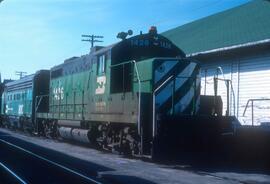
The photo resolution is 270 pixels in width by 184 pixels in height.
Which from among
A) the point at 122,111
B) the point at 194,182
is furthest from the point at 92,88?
the point at 194,182

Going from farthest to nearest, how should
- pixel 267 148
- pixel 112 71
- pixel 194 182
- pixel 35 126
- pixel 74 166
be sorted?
pixel 35 126 < pixel 112 71 < pixel 267 148 < pixel 74 166 < pixel 194 182

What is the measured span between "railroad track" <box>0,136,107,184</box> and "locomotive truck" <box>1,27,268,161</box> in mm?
2207

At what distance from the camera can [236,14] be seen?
73.7 feet

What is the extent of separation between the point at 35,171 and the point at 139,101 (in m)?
3.27

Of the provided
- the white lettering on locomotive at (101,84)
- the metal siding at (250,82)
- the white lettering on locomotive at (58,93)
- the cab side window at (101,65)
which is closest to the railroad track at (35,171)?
the white lettering on locomotive at (101,84)

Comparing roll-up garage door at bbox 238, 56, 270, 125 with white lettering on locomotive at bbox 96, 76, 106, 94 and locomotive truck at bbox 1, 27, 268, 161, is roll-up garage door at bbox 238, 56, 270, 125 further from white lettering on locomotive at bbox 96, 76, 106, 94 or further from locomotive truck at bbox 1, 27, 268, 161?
white lettering on locomotive at bbox 96, 76, 106, 94

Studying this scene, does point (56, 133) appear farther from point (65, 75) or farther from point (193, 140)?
point (193, 140)

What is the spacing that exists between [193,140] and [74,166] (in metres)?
3.30

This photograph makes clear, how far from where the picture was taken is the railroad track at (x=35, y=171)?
10.1 m

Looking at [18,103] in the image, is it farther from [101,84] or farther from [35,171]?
[35,171]

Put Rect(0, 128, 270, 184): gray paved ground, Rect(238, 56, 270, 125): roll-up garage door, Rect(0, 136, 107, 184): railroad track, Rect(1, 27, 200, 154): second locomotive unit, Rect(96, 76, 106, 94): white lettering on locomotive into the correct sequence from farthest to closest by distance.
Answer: Rect(238, 56, 270, 125): roll-up garage door
Rect(96, 76, 106, 94): white lettering on locomotive
Rect(1, 27, 200, 154): second locomotive unit
Rect(0, 128, 270, 184): gray paved ground
Rect(0, 136, 107, 184): railroad track

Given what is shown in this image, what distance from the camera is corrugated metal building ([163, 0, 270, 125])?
53.7 feet

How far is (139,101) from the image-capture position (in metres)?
12.5

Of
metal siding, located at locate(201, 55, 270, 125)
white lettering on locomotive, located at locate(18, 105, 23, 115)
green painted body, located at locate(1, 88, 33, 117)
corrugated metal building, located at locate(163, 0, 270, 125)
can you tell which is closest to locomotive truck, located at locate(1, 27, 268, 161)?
corrugated metal building, located at locate(163, 0, 270, 125)
